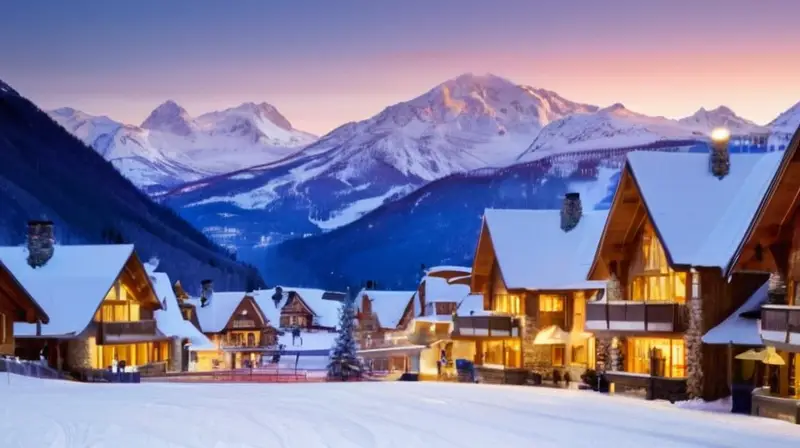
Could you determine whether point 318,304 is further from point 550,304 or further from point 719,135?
point 719,135

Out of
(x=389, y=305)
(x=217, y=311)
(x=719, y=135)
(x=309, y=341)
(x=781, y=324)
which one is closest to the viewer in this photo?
(x=781, y=324)

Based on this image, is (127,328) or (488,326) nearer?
(488,326)

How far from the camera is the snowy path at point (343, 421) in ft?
68.8

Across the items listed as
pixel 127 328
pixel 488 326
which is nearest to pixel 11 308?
pixel 127 328

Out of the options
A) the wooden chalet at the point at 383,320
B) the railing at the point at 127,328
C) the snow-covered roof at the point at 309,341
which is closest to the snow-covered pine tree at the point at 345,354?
the railing at the point at 127,328

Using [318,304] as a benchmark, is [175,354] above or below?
below

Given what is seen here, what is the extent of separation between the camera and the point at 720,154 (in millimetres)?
42219

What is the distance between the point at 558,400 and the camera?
3341cm

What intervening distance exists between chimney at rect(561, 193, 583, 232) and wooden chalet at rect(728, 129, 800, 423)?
21.6m

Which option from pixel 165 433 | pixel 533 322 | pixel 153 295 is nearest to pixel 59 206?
pixel 153 295

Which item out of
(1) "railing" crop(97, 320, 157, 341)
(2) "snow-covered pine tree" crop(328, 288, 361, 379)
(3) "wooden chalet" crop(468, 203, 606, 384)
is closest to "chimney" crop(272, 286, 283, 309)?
(2) "snow-covered pine tree" crop(328, 288, 361, 379)

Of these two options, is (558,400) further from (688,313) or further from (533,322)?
(533,322)

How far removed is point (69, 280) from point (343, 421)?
110 ft

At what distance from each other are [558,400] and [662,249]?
966 centimetres
